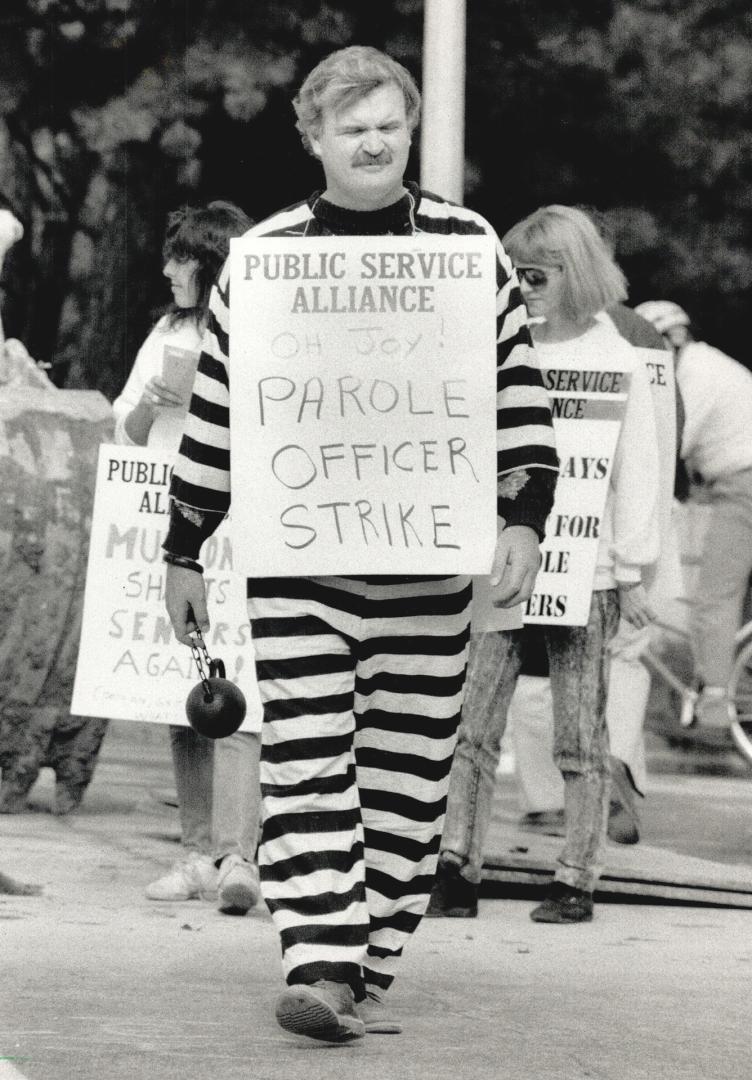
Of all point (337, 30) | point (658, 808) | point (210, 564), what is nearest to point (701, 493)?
point (658, 808)

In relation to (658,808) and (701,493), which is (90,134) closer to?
(701,493)

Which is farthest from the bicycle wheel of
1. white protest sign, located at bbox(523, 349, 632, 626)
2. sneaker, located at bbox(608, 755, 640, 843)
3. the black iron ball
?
the black iron ball

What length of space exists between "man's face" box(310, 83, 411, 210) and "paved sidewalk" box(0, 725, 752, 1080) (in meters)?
1.70

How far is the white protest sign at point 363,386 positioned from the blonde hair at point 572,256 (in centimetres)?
166

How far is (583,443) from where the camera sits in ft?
23.3

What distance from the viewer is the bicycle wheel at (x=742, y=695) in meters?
11.5

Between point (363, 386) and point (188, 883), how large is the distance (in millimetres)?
2039

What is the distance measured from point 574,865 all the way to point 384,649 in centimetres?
184

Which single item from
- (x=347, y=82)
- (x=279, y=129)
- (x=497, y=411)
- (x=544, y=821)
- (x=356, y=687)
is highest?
(x=279, y=129)

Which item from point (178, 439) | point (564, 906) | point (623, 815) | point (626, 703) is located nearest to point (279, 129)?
point (626, 703)

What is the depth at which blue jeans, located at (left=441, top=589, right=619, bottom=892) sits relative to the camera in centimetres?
700

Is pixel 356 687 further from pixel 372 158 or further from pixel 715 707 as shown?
pixel 715 707

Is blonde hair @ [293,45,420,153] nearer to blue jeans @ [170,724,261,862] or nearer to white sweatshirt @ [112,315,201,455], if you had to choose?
white sweatshirt @ [112,315,201,455]

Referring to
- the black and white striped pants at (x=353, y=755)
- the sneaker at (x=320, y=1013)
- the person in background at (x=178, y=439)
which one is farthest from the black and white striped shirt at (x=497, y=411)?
the person in background at (x=178, y=439)
